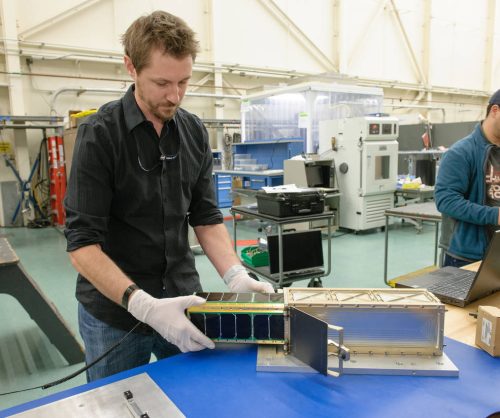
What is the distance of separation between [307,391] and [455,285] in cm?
89

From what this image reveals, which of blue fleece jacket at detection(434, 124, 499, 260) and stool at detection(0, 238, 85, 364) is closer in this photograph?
blue fleece jacket at detection(434, 124, 499, 260)

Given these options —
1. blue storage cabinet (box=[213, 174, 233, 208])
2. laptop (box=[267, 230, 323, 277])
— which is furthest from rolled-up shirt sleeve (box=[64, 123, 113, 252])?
blue storage cabinet (box=[213, 174, 233, 208])

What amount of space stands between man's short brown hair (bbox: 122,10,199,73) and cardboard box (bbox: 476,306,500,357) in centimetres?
103

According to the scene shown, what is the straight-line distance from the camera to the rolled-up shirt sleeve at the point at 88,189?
1065 millimetres

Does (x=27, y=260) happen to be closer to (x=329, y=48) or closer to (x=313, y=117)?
(x=313, y=117)

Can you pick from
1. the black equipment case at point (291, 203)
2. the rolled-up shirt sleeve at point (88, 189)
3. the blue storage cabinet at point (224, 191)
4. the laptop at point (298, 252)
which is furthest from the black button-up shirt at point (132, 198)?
the blue storage cabinet at point (224, 191)

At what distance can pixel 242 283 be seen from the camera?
4.20ft

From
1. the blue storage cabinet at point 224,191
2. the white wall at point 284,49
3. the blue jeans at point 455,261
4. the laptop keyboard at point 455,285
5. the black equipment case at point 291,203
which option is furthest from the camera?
the blue storage cabinet at point 224,191

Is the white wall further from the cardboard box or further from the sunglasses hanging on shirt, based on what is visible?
the cardboard box

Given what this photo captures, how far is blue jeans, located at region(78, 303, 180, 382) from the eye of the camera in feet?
3.85

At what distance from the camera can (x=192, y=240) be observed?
4617mm

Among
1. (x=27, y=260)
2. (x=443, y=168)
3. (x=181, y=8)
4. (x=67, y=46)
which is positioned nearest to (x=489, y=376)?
(x=443, y=168)

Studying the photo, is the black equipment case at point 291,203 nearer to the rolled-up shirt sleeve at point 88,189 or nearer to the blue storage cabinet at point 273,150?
the rolled-up shirt sleeve at point 88,189

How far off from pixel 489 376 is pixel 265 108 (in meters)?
6.70
